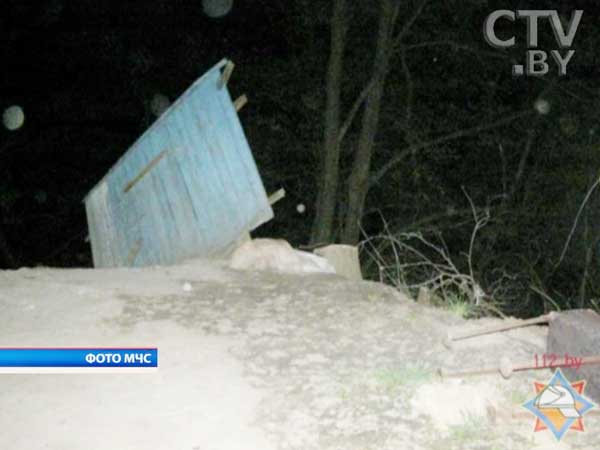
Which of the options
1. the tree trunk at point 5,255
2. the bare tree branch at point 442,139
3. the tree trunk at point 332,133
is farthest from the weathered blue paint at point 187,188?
the tree trunk at point 5,255

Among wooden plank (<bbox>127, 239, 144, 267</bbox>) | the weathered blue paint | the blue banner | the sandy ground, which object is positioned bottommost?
wooden plank (<bbox>127, 239, 144, 267</bbox>)

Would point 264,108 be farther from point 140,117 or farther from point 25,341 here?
point 25,341

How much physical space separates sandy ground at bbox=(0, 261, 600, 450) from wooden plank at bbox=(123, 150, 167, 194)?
293 cm

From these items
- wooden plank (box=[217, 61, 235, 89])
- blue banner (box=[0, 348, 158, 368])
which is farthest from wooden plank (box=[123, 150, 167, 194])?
blue banner (box=[0, 348, 158, 368])

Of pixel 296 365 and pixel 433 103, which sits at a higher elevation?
pixel 433 103

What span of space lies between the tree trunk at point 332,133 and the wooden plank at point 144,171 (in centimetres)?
548

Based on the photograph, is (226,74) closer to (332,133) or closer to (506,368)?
(506,368)

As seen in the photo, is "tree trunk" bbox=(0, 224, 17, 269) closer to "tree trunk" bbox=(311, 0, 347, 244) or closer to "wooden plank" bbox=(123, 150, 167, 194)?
"tree trunk" bbox=(311, 0, 347, 244)

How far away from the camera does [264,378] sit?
12.0 ft

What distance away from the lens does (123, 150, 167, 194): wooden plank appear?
8047 millimetres

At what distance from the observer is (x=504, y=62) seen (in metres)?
13.3

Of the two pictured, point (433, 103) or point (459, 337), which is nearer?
point (459, 337)

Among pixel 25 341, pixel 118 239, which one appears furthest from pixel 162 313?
pixel 118 239

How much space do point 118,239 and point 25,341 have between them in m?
4.65
